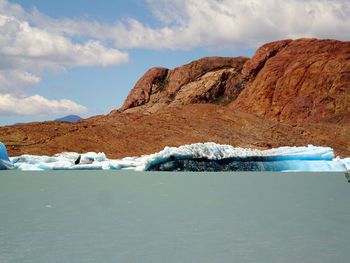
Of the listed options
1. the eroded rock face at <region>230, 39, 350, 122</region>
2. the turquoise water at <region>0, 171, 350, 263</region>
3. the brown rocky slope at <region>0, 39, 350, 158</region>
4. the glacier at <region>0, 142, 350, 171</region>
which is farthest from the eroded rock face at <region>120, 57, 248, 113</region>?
the turquoise water at <region>0, 171, 350, 263</region>

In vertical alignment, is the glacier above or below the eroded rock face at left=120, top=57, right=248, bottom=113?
below

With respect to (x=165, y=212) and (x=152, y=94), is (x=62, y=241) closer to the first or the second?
(x=165, y=212)

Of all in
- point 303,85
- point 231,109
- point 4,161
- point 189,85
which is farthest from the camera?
point 189,85

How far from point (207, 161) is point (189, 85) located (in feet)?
221

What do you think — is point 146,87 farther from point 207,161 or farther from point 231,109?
point 207,161

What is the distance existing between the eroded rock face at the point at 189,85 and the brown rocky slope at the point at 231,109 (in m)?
0.19

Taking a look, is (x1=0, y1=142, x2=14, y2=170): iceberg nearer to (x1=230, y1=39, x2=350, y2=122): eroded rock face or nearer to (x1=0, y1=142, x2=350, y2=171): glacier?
(x1=0, y1=142, x2=350, y2=171): glacier

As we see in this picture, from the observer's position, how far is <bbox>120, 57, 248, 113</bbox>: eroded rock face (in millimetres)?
108250

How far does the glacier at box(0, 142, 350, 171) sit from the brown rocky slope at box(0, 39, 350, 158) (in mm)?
9206

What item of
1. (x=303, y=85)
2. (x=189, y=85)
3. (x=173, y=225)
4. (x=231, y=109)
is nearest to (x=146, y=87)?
(x=189, y=85)

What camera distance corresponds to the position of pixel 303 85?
297ft

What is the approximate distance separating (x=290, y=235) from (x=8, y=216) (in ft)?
28.2

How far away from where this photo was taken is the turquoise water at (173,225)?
12.6 m

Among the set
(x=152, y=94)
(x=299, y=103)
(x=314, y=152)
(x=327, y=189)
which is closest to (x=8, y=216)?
(x=327, y=189)
